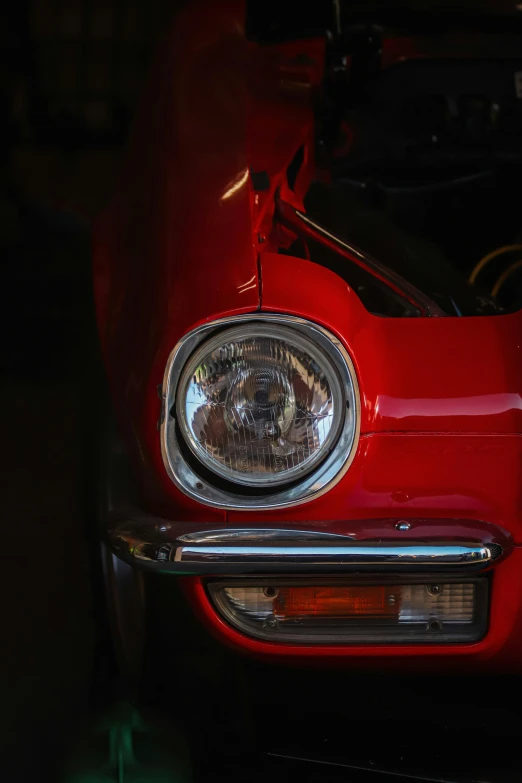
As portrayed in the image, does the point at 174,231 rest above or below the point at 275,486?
above

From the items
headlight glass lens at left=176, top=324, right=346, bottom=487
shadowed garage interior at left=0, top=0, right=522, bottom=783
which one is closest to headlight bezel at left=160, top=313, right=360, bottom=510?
headlight glass lens at left=176, top=324, right=346, bottom=487

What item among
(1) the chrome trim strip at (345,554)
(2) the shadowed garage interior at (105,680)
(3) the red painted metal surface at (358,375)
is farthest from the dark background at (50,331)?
(1) the chrome trim strip at (345,554)

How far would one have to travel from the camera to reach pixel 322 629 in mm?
1120

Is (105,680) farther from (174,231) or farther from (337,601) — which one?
(174,231)

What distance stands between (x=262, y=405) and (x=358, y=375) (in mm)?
127

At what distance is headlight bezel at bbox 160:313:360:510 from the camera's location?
105 cm

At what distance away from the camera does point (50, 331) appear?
9.65ft

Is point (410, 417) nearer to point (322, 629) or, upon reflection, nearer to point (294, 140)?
point (322, 629)

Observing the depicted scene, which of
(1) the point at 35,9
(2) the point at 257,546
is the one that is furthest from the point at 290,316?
(1) the point at 35,9

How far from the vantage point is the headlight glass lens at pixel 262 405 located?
106cm

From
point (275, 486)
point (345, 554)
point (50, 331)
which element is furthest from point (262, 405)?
point (50, 331)

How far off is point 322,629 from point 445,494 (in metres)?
0.25

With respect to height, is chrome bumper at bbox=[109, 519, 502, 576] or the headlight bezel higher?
the headlight bezel

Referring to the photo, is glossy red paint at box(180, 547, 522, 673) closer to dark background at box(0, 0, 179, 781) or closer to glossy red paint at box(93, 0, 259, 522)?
glossy red paint at box(93, 0, 259, 522)
